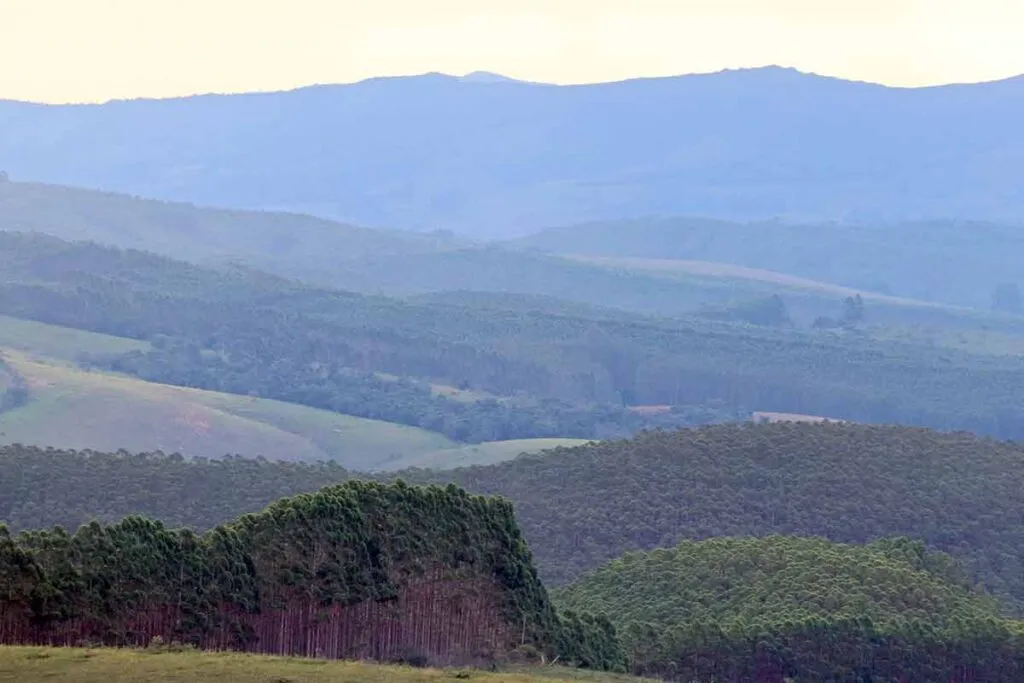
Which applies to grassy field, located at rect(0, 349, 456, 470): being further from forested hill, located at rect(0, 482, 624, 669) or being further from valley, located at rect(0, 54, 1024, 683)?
forested hill, located at rect(0, 482, 624, 669)

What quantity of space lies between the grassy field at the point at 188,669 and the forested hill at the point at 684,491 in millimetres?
36024

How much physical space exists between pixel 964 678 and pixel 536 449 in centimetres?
6168

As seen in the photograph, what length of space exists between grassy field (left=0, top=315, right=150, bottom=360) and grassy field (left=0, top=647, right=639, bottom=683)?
365ft

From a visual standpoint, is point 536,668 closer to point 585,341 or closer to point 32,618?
point 32,618

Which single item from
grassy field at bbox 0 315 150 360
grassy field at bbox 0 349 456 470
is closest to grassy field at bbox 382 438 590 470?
grassy field at bbox 0 349 456 470

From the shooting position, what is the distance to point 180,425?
11475 centimetres

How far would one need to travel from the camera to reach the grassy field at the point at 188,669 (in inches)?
1069

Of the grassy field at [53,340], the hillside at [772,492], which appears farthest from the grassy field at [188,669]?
the grassy field at [53,340]

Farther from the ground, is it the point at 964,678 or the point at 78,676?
the point at 78,676

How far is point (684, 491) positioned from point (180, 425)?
46.1m

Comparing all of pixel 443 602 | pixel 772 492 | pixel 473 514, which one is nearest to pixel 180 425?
pixel 772 492

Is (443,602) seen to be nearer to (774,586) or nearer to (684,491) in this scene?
(774,586)

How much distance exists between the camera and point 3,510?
66.4m

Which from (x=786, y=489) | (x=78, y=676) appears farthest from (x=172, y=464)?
(x=78, y=676)
